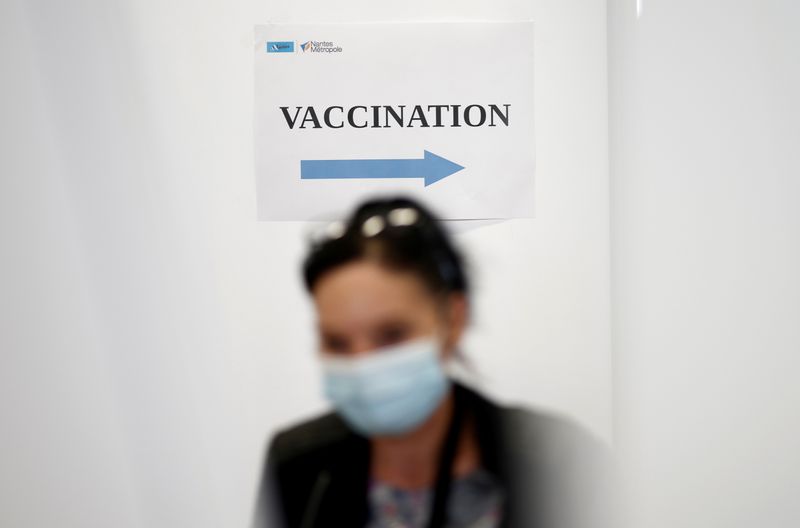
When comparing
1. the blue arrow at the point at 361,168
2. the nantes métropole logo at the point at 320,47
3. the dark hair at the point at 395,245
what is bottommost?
the dark hair at the point at 395,245

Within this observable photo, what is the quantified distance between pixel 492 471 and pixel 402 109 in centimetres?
53

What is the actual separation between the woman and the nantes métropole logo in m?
0.23

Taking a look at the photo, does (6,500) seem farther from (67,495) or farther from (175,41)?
(175,41)

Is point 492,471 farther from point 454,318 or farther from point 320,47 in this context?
point 320,47

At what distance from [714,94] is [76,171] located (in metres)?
0.93

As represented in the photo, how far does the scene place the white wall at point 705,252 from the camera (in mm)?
916

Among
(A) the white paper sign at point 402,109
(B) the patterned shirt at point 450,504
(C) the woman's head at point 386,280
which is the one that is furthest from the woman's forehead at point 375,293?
(B) the patterned shirt at point 450,504

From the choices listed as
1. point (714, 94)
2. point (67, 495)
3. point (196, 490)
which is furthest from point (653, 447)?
point (67, 495)

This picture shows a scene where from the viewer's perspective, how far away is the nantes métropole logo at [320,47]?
907 mm

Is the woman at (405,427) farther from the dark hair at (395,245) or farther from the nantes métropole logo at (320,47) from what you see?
the nantes métropole logo at (320,47)

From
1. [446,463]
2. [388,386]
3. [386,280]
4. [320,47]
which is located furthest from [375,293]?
[320,47]

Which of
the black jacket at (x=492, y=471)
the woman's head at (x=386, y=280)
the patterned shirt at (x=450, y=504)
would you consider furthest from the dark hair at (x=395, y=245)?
the patterned shirt at (x=450, y=504)

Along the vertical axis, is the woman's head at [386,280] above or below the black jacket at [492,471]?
above

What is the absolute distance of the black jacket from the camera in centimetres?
89
